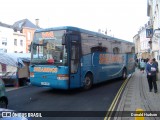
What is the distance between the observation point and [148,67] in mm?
13750

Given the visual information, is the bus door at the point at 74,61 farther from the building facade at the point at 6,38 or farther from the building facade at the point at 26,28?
the building facade at the point at 26,28

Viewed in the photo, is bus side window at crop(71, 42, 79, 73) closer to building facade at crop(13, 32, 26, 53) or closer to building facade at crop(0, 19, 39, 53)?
building facade at crop(0, 19, 39, 53)

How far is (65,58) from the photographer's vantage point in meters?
12.6

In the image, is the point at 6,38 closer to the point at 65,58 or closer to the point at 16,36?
the point at 16,36

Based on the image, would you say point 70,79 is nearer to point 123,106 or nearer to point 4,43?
point 123,106

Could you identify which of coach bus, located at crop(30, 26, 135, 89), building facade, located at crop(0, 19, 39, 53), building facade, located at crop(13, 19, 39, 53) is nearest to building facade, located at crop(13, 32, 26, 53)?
building facade, located at crop(0, 19, 39, 53)

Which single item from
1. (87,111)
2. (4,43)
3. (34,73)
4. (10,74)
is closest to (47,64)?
(34,73)

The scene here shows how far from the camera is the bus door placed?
12875 millimetres

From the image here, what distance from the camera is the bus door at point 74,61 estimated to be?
1288cm

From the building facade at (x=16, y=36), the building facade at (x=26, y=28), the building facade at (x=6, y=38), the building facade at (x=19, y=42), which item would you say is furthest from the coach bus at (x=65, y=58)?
the building facade at (x=26, y=28)

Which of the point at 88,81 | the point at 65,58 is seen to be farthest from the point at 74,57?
the point at 88,81

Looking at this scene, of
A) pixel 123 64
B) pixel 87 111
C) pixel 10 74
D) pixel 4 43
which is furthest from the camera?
pixel 4 43

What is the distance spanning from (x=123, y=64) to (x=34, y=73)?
9.87 m

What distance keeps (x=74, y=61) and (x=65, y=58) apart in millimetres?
725
